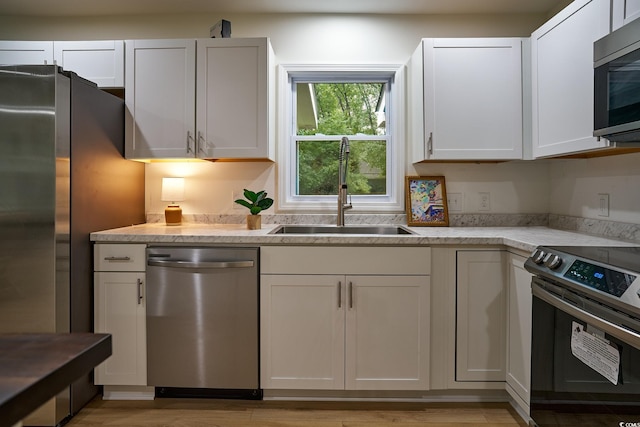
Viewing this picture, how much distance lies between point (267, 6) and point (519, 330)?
2.49m

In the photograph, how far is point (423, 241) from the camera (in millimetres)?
2080

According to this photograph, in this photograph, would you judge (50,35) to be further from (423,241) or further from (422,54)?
(423,241)

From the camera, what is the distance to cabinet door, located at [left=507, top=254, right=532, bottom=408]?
6.03 ft

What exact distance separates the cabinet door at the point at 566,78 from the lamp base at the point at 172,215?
7.51 feet

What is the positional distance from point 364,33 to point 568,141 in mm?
1516

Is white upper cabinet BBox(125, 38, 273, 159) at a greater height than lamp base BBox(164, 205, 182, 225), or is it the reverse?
white upper cabinet BBox(125, 38, 273, 159)

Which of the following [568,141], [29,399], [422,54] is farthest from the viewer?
[422,54]

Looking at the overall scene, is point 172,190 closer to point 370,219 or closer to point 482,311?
point 370,219

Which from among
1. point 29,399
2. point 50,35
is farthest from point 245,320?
point 50,35

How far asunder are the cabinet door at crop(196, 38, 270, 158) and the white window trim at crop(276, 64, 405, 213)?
1.07 feet

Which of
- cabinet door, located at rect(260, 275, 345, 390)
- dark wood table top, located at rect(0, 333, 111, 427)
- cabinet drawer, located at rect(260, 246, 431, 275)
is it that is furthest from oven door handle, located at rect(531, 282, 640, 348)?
dark wood table top, located at rect(0, 333, 111, 427)

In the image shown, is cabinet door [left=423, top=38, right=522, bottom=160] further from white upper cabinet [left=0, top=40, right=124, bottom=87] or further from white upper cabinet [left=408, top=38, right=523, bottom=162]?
white upper cabinet [left=0, top=40, right=124, bottom=87]

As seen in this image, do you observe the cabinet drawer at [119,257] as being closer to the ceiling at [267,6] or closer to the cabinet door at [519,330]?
the ceiling at [267,6]

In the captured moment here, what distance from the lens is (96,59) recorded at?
2512mm
